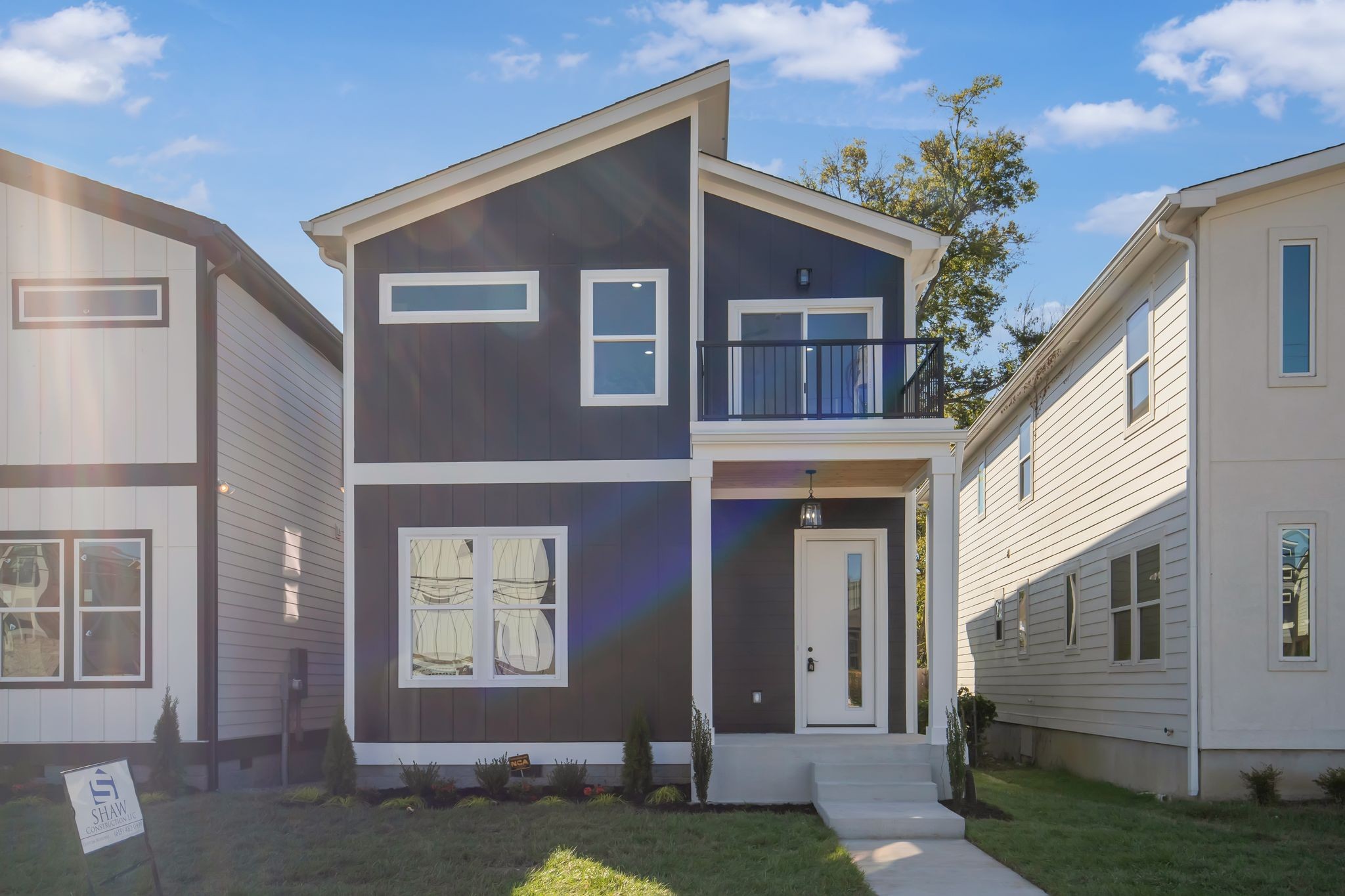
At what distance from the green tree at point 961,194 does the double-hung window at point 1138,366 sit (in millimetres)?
11767

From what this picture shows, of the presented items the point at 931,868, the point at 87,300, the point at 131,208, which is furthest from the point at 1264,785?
the point at 87,300

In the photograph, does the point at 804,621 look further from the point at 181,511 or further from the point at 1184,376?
the point at 181,511

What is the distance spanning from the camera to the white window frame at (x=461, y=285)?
440 inches

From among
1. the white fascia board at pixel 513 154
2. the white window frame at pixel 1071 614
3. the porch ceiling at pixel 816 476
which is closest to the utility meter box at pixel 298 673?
the white fascia board at pixel 513 154

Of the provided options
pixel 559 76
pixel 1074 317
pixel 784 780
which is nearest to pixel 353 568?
pixel 784 780

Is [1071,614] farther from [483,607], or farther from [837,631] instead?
[483,607]

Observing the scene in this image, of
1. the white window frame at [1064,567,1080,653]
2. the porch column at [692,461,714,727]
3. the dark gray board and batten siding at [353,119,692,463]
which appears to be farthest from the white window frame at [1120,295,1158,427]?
the dark gray board and batten siding at [353,119,692,463]

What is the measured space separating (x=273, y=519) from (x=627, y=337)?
500 centimetres

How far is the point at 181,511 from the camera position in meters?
10.9

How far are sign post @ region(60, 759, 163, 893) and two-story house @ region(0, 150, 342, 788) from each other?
4330mm

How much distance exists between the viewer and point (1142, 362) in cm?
1190

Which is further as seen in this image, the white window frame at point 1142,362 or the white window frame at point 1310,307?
the white window frame at point 1142,362

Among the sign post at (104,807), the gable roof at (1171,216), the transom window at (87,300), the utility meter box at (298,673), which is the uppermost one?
the gable roof at (1171,216)

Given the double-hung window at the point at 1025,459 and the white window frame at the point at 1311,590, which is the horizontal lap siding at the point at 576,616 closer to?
the white window frame at the point at 1311,590
